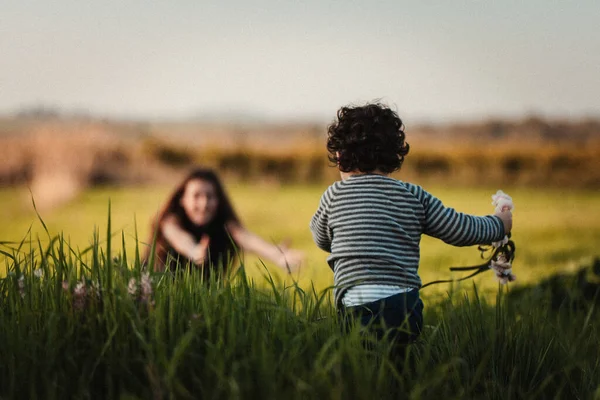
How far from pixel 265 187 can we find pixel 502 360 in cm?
1952

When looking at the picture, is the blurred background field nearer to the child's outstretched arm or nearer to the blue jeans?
the child's outstretched arm

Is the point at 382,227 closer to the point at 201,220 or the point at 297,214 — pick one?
the point at 201,220

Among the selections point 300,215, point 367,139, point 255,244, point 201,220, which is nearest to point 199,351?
point 367,139

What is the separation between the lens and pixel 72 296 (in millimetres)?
2672

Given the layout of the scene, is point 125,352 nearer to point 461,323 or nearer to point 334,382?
point 334,382

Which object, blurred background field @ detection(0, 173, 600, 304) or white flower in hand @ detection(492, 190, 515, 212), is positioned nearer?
white flower in hand @ detection(492, 190, 515, 212)

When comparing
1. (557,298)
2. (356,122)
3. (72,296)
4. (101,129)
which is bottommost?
(557,298)

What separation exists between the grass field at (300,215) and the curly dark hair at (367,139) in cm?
828

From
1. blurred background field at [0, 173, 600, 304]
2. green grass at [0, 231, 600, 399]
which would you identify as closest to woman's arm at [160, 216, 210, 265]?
green grass at [0, 231, 600, 399]

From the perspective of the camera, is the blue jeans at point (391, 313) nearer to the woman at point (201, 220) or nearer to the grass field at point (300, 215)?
the woman at point (201, 220)

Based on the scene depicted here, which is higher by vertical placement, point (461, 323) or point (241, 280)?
point (241, 280)

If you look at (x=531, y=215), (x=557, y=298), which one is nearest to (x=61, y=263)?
(x=557, y=298)

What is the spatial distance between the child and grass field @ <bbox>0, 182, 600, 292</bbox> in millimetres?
8303

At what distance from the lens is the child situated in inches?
119
